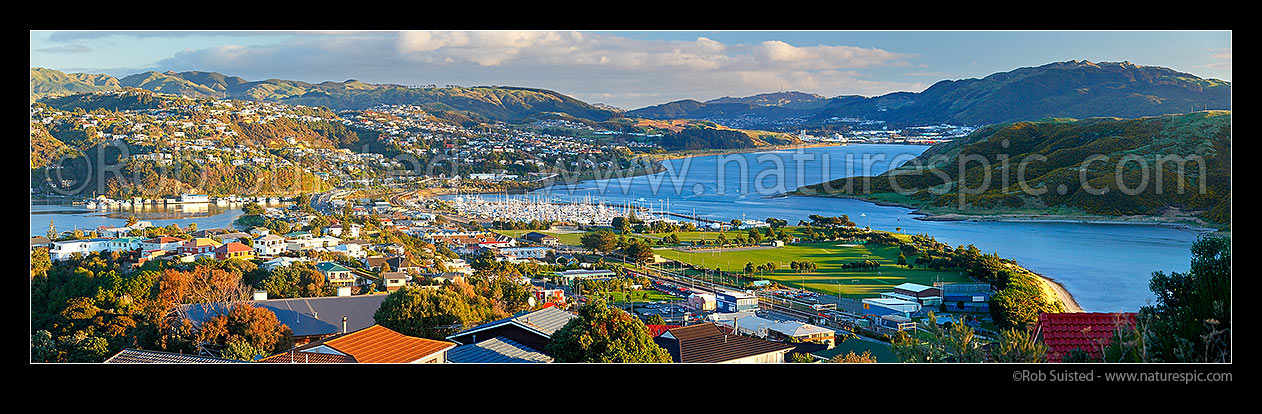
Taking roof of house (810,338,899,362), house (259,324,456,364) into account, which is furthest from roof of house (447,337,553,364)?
roof of house (810,338,899,362)

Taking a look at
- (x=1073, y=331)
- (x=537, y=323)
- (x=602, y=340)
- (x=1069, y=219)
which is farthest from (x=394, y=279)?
(x=1069, y=219)

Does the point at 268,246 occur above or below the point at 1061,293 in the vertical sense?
above

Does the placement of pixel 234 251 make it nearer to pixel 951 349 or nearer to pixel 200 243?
pixel 200 243

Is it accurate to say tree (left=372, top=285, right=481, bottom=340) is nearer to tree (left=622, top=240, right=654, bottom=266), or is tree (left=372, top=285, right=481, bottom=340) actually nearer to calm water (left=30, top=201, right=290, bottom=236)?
tree (left=622, top=240, right=654, bottom=266)

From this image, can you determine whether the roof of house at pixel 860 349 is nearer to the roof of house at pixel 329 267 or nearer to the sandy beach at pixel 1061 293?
the sandy beach at pixel 1061 293

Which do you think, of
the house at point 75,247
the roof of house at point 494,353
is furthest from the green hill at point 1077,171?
the roof of house at point 494,353
